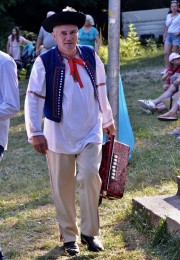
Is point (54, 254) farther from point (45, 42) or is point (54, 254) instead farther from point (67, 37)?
point (45, 42)

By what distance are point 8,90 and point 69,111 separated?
1.82 ft

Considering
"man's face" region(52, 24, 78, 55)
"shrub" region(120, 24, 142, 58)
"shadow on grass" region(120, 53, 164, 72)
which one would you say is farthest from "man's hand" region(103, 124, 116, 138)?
"shrub" region(120, 24, 142, 58)

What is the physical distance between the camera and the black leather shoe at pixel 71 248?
525cm

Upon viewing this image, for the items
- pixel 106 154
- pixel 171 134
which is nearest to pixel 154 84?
pixel 171 134

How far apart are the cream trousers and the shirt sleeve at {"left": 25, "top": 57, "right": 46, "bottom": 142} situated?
26cm

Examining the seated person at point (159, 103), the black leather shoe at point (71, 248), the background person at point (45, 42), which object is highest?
the background person at point (45, 42)

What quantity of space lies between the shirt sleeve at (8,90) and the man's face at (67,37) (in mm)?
571

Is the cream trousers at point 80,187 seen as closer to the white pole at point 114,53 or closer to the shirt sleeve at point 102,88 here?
the shirt sleeve at point 102,88

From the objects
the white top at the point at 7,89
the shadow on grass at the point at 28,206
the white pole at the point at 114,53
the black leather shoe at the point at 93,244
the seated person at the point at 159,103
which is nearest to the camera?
the white top at the point at 7,89

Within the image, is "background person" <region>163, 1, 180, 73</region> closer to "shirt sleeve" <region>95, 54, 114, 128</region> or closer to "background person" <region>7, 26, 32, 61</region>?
"background person" <region>7, 26, 32, 61</region>

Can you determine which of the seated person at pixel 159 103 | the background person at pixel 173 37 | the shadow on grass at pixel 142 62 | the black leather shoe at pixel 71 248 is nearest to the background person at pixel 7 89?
the black leather shoe at pixel 71 248

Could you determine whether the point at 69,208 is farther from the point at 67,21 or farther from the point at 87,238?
the point at 67,21

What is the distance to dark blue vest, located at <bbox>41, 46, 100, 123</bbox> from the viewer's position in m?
5.05

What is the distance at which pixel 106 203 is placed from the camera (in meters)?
6.59
